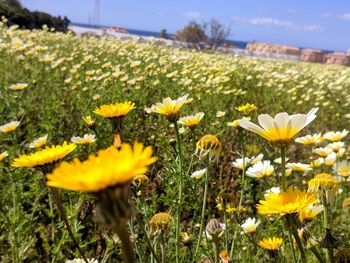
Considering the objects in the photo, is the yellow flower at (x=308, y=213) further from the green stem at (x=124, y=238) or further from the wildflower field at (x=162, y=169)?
the green stem at (x=124, y=238)

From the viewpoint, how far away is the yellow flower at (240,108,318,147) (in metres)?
0.89

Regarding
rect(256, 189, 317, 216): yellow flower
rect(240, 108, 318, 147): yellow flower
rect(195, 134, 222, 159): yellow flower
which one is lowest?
rect(195, 134, 222, 159): yellow flower

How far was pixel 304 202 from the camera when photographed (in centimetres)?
81

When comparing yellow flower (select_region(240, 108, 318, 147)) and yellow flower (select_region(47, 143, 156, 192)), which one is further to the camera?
yellow flower (select_region(240, 108, 318, 147))

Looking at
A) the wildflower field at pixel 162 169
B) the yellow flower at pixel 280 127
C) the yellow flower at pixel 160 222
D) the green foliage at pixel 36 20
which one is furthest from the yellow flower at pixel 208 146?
the green foliage at pixel 36 20

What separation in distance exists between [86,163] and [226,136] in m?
3.58

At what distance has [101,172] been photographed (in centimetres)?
51

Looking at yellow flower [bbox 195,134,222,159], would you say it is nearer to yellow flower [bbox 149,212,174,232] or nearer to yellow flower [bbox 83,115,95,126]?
yellow flower [bbox 149,212,174,232]

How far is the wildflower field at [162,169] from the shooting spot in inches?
33.1

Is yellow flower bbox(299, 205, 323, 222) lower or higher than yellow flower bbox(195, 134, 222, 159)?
lower

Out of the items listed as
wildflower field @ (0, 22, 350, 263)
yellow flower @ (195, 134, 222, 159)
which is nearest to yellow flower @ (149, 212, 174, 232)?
wildflower field @ (0, 22, 350, 263)

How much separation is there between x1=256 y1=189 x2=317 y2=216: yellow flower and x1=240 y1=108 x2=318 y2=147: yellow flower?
106 mm

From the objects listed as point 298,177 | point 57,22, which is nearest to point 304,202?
point 298,177

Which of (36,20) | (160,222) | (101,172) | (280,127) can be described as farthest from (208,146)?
(36,20)
